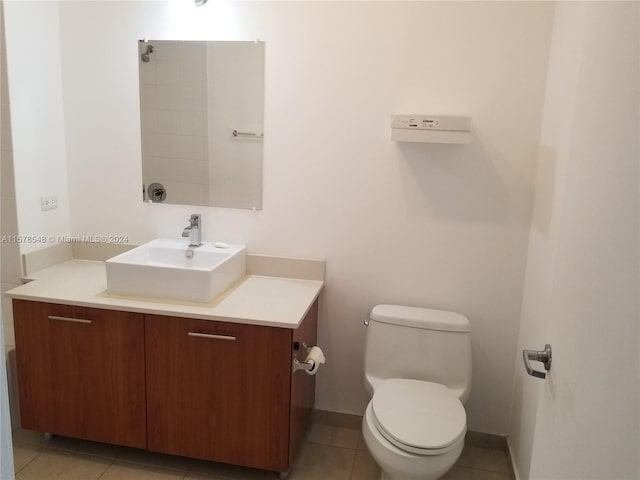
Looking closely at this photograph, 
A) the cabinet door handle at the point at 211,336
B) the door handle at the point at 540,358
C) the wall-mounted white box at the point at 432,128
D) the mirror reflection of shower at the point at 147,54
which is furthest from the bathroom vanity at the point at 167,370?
the mirror reflection of shower at the point at 147,54

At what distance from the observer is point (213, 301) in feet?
7.45

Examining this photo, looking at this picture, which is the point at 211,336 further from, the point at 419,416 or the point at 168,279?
the point at 419,416

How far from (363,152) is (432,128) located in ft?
1.20

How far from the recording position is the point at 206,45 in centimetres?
249

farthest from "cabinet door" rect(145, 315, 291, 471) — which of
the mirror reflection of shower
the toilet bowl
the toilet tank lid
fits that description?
the mirror reflection of shower

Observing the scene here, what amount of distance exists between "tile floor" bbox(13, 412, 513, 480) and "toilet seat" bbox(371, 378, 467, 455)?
46cm

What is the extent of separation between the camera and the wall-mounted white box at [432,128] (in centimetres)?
220

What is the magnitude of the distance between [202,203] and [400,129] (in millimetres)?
1058

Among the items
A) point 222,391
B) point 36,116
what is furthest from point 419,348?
point 36,116

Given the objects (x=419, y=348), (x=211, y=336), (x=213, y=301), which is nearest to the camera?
(x=211, y=336)

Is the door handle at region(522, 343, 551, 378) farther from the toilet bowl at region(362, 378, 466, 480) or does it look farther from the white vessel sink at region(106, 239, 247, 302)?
the white vessel sink at region(106, 239, 247, 302)

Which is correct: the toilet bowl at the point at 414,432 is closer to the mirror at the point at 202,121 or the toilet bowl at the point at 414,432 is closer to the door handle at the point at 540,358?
the door handle at the point at 540,358

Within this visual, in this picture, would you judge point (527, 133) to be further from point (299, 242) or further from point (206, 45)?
point (206, 45)

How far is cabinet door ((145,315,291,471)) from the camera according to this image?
2137mm
